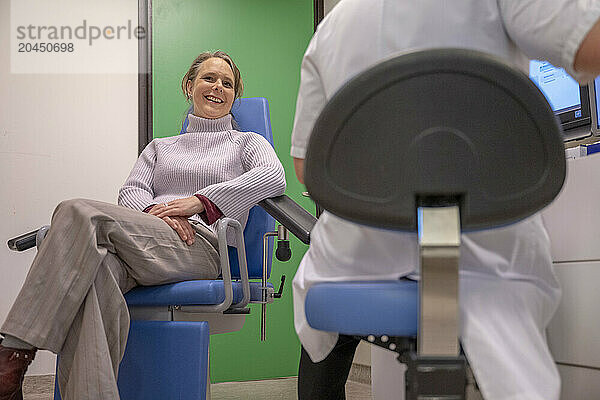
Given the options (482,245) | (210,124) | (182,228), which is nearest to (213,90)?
(210,124)

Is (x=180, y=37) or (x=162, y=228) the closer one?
(x=162, y=228)

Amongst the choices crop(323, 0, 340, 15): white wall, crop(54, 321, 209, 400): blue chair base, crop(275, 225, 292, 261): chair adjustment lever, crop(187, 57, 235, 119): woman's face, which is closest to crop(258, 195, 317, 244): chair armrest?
crop(275, 225, 292, 261): chair adjustment lever

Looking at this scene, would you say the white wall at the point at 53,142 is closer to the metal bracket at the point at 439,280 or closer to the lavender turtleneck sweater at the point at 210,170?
the lavender turtleneck sweater at the point at 210,170

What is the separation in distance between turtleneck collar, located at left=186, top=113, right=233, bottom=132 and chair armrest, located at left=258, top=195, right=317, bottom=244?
0.57m

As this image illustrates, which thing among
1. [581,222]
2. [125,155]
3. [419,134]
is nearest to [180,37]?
[125,155]

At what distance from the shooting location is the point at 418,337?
93 cm

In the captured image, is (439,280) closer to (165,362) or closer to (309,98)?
(309,98)

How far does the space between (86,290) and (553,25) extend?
1.38 metres

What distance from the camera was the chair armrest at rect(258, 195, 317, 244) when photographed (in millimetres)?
2024

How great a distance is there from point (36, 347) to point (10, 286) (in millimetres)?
1896

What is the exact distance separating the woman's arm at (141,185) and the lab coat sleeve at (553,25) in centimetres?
174

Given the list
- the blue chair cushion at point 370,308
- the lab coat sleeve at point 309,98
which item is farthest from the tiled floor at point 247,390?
the blue chair cushion at point 370,308

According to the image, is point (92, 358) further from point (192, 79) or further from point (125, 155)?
point (125, 155)

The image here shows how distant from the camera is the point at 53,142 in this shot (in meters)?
3.70
